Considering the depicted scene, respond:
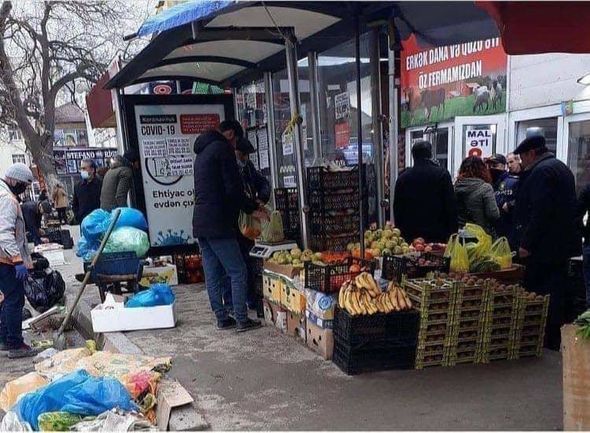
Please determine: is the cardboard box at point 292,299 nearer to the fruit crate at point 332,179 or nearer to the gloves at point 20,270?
the fruit crate at point 332,179

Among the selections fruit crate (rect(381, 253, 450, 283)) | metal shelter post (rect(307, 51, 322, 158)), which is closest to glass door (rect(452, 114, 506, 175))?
metal shelter post (rect(307, 51, 322, 158))

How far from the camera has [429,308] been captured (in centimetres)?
361

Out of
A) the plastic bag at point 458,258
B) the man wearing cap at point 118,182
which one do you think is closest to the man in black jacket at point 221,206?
the plastic bag at point 458,258

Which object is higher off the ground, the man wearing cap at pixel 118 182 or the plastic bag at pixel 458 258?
the man wearing cap at pixel 118 182

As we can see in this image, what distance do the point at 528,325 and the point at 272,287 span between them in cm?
211

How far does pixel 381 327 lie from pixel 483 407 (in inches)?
32.0

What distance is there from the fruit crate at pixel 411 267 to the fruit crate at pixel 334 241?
0.67 m

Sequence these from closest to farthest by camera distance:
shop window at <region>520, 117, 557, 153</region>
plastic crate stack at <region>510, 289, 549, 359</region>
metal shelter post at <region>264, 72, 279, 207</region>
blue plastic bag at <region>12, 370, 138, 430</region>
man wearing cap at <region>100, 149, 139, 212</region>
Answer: blue plastic bag at <region>12, 370, 138, 430</region>, plastic crate stack at <region>510, 289, 549, 359</region>, metal shelter post at <region>264, 72, 279, 207</region>, man wearing cap at <region>100, 149, 139, 212</region>, shop window at <region>520, 117, 557, 153</region>

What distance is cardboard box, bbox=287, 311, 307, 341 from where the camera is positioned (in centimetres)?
428

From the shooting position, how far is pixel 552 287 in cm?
440

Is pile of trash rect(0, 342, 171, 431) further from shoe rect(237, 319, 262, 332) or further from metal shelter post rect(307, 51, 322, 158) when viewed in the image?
metal shelter post rect(307, 51, 322, 158)

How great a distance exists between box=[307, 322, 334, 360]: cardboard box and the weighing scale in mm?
869

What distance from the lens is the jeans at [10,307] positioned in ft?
16.9

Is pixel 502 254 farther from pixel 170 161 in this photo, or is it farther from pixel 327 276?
pixel 170 161
